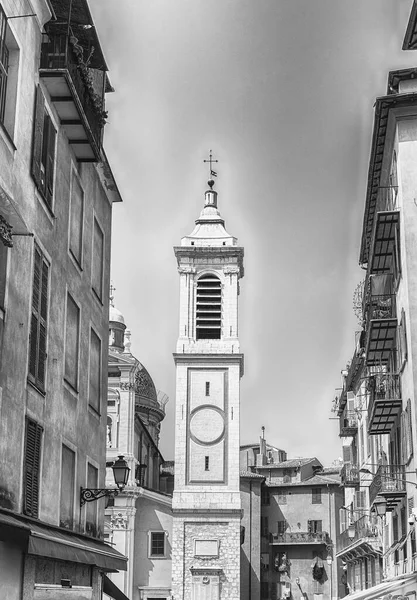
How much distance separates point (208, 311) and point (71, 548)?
4937 cm

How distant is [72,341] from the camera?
17719mm

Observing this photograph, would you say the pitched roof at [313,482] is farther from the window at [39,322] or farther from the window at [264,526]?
the window at [39,322]

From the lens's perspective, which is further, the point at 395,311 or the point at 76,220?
the point at 395,311

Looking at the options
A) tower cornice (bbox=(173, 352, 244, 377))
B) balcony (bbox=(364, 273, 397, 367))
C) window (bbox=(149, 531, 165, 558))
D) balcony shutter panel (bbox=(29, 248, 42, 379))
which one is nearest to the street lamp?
balcony shutter panel (bbox=(29, 248, 42, 379))

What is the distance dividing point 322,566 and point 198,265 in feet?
91.7

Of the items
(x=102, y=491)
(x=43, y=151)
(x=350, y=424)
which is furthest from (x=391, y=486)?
(x=350, y=424)

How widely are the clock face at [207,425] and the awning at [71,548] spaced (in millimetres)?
41765

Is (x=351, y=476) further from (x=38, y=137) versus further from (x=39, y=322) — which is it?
(x=38, y=137)

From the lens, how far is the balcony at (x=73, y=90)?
15539 millimetres

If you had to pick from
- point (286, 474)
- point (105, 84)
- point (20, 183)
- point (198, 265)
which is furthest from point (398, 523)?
point (286, 474)

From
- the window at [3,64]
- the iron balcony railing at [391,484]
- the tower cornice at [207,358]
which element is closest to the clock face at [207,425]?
the tower cornice at [207,358]

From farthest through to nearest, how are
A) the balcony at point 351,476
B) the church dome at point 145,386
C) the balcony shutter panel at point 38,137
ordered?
the church dome at point 145,386 < the balcony at point 351,476 < the balcony shutter panel at point 38,137

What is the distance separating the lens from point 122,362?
2434 inches

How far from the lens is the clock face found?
61.2 meters
